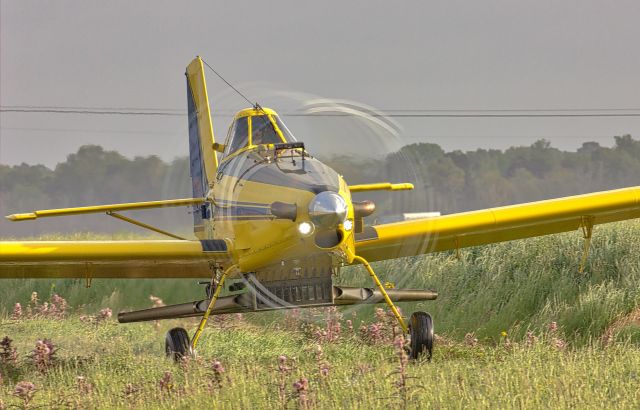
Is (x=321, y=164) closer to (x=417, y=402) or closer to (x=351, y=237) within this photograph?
(x=351, y=237)

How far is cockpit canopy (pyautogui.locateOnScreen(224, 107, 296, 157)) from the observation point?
471 inches

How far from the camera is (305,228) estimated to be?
10.3 meters

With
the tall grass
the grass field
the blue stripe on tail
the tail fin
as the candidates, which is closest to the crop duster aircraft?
the grass field

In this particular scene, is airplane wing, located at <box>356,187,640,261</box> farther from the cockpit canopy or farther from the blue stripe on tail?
the blue stripe on tail

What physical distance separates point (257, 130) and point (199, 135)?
4.13 metres

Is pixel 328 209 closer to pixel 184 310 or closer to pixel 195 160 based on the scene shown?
pixel 184 310

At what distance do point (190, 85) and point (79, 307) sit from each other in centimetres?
717

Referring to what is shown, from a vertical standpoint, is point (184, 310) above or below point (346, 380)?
above

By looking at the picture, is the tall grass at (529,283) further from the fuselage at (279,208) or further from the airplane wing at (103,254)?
the airplane wing at (103,254)

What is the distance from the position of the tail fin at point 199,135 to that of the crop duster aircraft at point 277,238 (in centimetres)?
94

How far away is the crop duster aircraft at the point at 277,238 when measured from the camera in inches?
415

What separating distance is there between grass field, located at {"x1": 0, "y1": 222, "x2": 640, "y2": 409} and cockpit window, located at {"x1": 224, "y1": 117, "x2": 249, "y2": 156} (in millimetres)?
2640

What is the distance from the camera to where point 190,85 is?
1702cm

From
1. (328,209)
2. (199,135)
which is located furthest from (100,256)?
(199,135)
